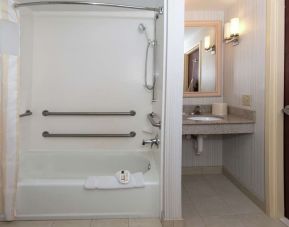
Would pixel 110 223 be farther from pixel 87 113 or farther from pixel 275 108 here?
pixel 275 108

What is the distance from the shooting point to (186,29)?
288 cm

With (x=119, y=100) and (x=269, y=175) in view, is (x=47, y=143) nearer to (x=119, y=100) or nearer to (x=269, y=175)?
(x=119, y=100)

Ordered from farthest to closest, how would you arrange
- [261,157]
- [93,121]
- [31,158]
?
[93,121], [31,158], [261,157]

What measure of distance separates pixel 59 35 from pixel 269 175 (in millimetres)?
2477

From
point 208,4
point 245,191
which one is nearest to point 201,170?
point 245,191

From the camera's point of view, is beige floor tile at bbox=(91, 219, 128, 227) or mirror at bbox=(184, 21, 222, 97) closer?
beige floor tile at bbox=(91, 219, 128, 227)

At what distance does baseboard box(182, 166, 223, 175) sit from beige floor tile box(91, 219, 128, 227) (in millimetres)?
1310

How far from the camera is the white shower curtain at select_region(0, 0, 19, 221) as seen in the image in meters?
1.80

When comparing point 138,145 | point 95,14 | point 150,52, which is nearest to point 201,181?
point 138,145

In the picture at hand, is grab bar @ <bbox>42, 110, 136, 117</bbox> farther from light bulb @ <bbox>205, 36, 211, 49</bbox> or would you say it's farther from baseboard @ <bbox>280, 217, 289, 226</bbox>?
baseboard @ <bbox>280, 217, 289, 226</bbox>

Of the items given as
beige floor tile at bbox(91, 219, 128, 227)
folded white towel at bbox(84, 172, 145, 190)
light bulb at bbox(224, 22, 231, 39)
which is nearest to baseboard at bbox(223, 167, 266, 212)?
folded white towel at bbox(84, 172, 145, 190)

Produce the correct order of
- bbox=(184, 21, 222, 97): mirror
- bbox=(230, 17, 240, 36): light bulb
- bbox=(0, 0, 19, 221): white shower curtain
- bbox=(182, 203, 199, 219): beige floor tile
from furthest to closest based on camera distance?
bbox=(184, 21, 222, 97): mirror, bbox=(230, 17, 240, 36): light bulb, bbox=(182, 203, 199, 219): beige floor tile, bbox=(0, 0, 19, 221): white shower curtain

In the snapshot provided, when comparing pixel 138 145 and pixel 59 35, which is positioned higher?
pixel 59 35

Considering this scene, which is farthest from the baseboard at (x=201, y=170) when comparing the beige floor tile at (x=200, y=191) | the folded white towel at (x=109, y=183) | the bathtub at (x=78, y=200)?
the folded white towel at (x=109, y=183)
